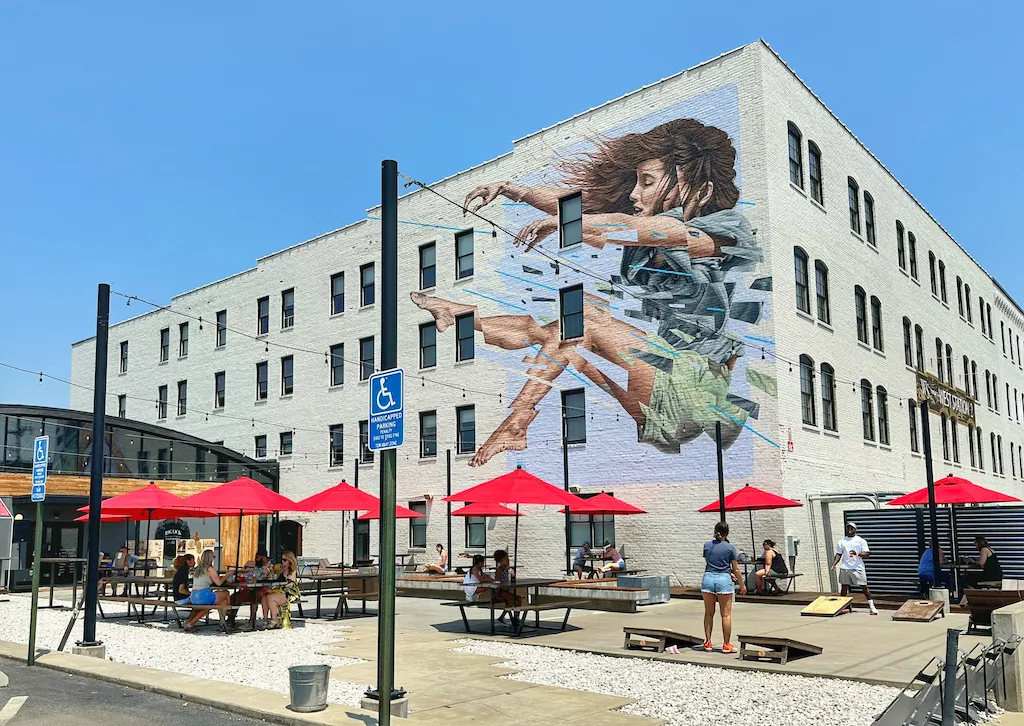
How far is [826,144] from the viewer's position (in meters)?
31.1

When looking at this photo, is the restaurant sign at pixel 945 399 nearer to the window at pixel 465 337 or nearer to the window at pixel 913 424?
the window at pixel 913 424

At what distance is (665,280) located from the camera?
28.4 m

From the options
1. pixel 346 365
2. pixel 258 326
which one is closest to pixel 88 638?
pixel 346 365

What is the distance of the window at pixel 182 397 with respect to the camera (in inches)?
1826

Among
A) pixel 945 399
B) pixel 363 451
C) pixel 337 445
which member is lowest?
pixel 363 451

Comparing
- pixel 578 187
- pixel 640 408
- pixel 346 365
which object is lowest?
pixel 640 408

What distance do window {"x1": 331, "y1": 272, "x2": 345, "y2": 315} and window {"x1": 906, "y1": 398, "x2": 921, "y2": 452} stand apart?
73.3 feet

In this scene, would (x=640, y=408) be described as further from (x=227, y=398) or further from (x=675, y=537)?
(x=227, y=398)

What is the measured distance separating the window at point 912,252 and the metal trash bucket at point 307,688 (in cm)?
3396

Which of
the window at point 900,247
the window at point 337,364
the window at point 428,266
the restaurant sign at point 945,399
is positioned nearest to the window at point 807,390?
the restaurant sign at point 945,399

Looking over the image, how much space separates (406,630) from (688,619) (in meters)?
5.60

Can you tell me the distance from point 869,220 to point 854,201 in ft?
4.80

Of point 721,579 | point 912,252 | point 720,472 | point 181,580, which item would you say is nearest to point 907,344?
point 912,252

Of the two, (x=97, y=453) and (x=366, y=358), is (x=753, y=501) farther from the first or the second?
(x=366, y=358)
